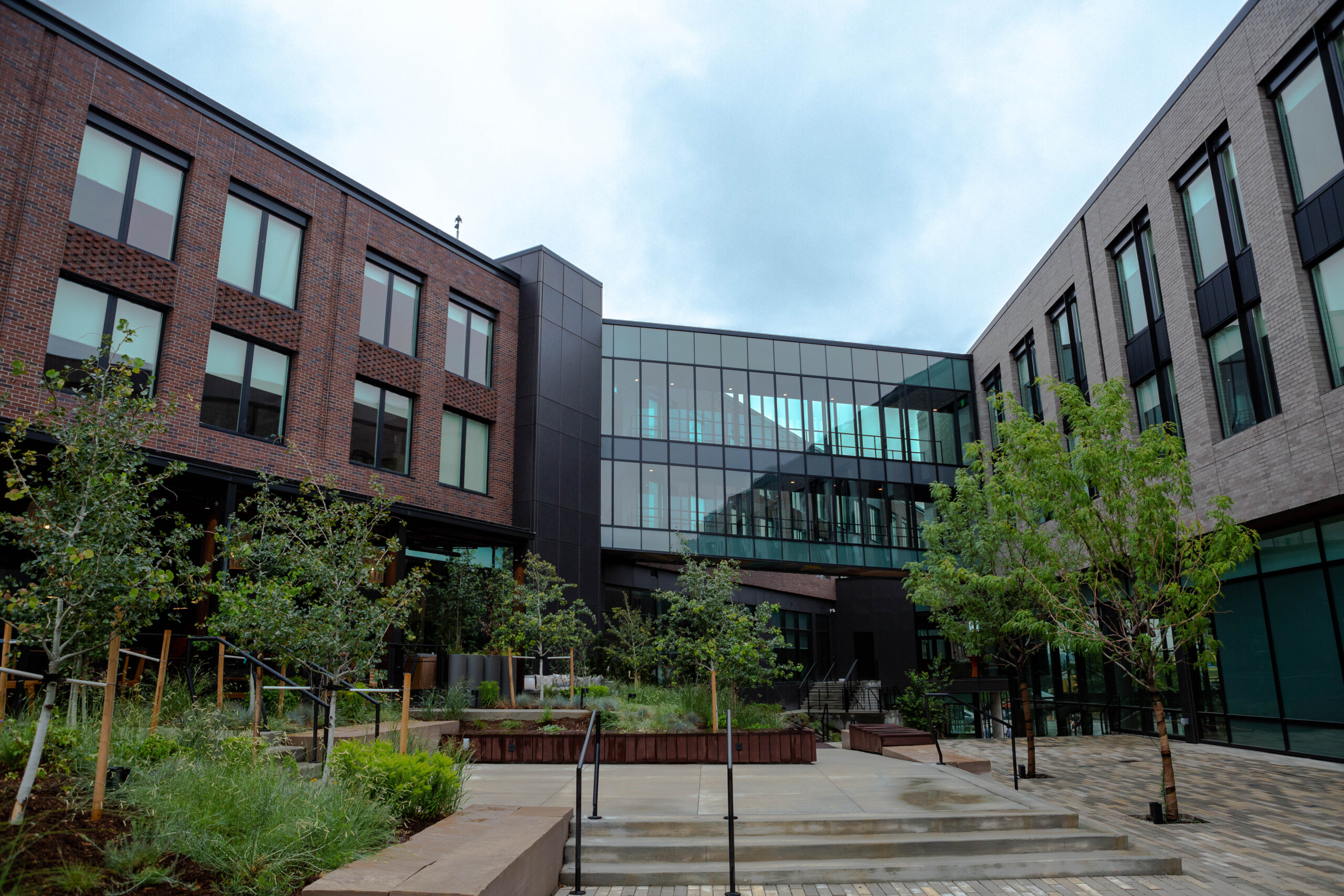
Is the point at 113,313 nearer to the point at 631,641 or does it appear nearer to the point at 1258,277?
the point at 631,641

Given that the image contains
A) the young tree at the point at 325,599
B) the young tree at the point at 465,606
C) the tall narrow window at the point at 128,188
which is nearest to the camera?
the young tree at the point at 325,599

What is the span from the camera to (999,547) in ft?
57.5

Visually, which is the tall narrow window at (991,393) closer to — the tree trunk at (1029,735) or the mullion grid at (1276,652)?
the mullion grid at (1276,652)

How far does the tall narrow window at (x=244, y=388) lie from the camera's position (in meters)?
17.0

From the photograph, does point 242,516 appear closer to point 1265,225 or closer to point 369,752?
point 369,752

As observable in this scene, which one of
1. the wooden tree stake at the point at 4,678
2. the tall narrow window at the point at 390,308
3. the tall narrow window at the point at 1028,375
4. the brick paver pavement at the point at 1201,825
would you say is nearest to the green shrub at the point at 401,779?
the brick paver pavement at the point at 1201,825

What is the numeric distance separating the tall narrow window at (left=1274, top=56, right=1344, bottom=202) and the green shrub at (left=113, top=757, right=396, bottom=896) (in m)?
17.7

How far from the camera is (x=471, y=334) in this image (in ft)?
77.9

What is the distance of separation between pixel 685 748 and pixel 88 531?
9039 millimetres

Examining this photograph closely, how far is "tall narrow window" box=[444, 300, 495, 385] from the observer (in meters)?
23.1

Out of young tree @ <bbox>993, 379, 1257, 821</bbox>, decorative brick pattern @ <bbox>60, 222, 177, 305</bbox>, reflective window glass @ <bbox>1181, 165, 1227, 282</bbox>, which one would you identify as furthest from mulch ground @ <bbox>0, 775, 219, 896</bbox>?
reflective window glass @ <bbox>1181, 165, 1227, 282</bbox>

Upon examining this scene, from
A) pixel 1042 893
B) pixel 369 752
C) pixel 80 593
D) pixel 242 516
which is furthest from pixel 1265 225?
pixel 242 516

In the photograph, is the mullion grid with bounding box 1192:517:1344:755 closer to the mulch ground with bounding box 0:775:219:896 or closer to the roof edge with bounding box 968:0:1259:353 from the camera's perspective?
the roof edge with bounding box 968:0:1259:353

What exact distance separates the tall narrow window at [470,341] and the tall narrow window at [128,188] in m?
7.39
